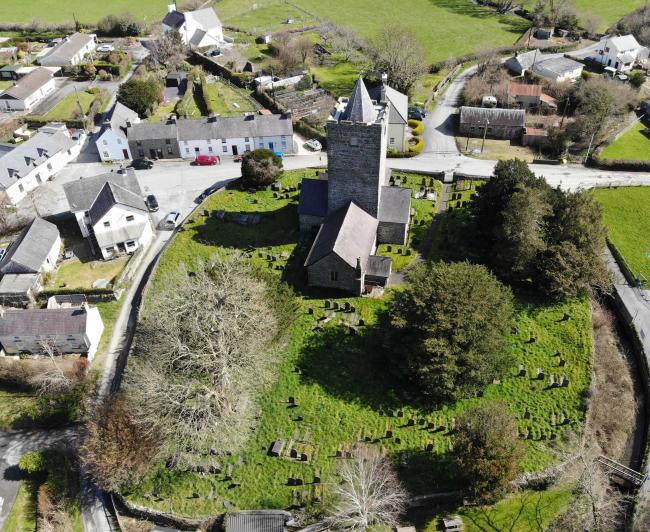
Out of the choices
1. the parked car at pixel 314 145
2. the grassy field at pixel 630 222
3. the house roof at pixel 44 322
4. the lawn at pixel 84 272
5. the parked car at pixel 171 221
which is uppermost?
the house roof at pixel 44 322

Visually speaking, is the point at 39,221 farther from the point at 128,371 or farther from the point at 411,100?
the point at 411,100

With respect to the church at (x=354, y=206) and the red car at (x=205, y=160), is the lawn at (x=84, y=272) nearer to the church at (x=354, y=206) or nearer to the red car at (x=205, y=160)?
the church at (x=354, y=206)

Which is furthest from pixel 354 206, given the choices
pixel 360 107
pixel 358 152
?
pixel 360 107

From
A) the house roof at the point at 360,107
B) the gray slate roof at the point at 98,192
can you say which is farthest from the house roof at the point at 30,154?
the house roof at the point at 360,107

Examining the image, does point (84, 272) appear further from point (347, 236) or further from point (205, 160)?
point (347, 236)

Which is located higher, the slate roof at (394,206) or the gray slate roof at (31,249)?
the slate roof at (394,206)
